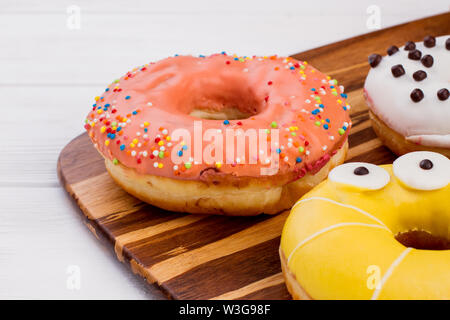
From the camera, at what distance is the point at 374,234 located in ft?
4.83

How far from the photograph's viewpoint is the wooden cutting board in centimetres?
165

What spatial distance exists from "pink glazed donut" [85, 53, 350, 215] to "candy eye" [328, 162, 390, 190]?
200mm

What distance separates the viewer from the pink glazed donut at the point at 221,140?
1778 mm

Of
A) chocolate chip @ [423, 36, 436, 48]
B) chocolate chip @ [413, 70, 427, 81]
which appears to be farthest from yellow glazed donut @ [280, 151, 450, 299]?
chocolate chip @ [423, 36, 436, 48]

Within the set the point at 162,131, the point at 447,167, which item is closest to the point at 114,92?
the point at 162,131

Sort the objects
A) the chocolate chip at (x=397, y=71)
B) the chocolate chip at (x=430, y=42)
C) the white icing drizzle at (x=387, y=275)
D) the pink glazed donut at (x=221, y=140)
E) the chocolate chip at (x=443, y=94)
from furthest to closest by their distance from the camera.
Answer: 1. the chocolate chip at (x=430, y=42)
2. the chocolate chip at (x=397, y=71)
3. the chocolate chip at (x=443, y=94)
4. the pink glazed donut at (x=221, y=140)
5. the white icing drizzle at (x=387, y=275)

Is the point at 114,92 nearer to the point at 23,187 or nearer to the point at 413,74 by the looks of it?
the point at 23,187

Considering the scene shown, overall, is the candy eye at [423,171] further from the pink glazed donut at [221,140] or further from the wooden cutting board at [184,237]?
the wooden cutting board at [184,237]

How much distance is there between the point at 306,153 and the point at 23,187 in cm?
97

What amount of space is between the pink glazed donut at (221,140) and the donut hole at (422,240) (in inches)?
13.3

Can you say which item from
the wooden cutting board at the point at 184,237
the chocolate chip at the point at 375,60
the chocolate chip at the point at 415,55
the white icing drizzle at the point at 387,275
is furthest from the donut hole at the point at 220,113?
the white icing drizzle at the point at 387,275
